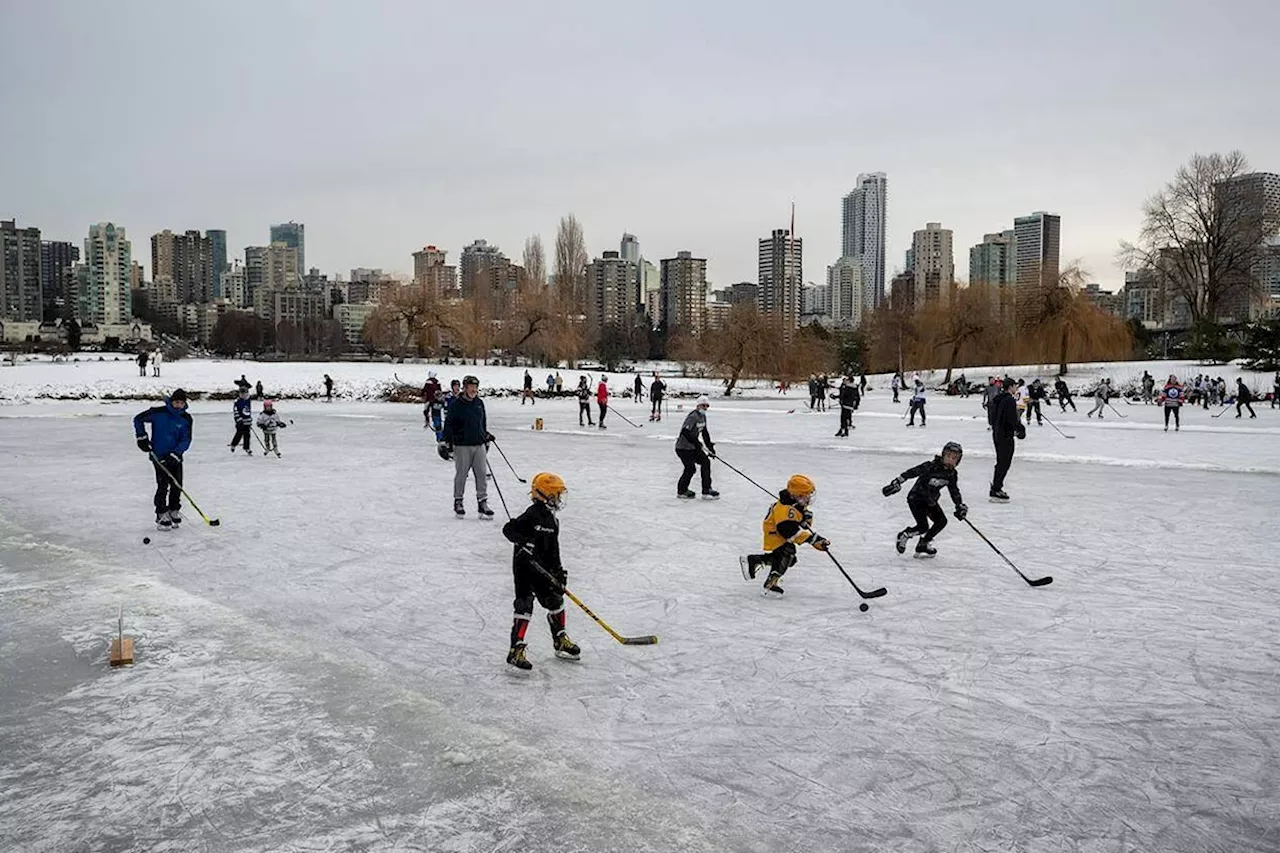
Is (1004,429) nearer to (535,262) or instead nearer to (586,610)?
(586,610)

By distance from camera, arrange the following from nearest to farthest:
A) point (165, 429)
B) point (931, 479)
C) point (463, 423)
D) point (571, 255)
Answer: point (931, 479)
point (165, 429)
point (463, 423)
point (571, 255)

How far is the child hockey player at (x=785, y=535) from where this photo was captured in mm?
7125

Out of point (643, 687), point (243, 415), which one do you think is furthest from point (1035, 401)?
point (643, 687)

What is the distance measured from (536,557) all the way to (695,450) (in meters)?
6.86

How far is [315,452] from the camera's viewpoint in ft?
61.2

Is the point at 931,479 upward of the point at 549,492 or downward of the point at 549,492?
downward

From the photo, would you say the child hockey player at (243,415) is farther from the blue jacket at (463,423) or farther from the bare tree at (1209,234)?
the bare tree at (1209,234)

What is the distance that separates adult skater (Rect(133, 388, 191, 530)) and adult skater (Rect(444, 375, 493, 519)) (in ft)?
9.66

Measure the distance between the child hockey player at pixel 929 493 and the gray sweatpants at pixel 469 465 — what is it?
4.87m

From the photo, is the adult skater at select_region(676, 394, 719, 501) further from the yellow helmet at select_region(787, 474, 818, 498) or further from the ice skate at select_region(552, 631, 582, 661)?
the ice skate at select_region(552, 631, 582, 661)

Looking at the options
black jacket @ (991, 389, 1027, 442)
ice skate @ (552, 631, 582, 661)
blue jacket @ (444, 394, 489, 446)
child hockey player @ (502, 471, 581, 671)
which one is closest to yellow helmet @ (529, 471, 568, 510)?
child hockey player @ (502, 471, 581, 671)

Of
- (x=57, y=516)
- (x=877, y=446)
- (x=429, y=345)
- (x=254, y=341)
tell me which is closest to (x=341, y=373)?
(x=429, y=345)

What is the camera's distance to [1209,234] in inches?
2163

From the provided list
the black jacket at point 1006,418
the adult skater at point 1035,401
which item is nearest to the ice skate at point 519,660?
the black jacket at point 1006,418
